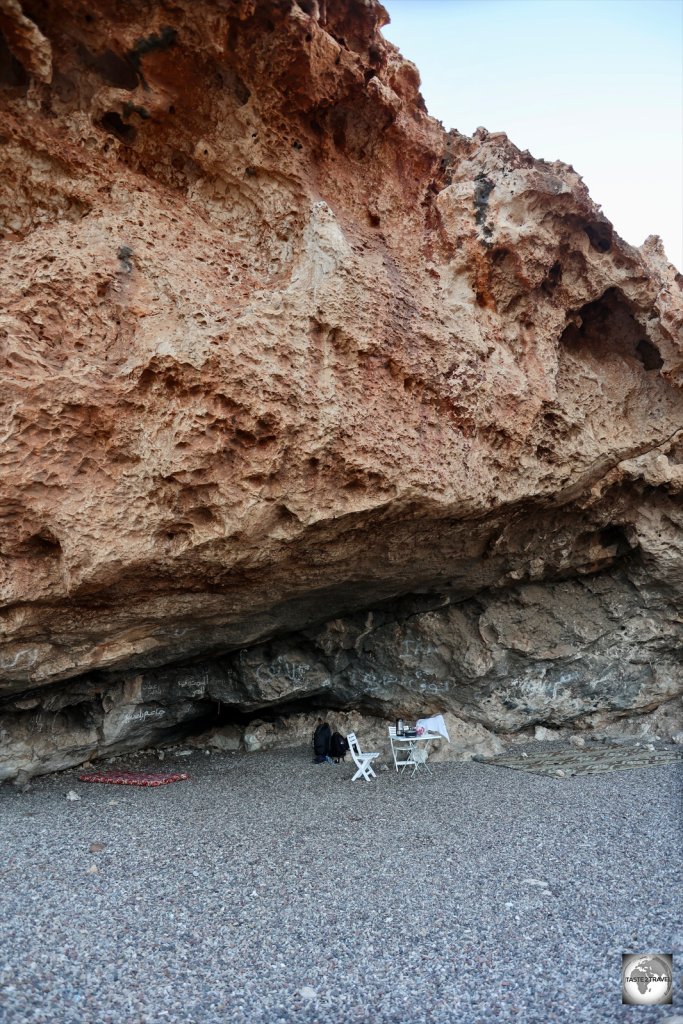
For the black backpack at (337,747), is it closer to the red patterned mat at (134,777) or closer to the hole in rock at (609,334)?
the red patterned mat at (134,777)

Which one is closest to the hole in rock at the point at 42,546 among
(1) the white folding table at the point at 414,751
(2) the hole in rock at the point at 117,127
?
(2) the hole in rock at the point at 117,127

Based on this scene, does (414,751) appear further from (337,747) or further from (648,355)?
(648,355)

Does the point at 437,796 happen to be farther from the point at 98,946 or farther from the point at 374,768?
the point at 98,946

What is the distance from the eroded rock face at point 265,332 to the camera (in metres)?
5.59

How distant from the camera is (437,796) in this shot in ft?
25.2

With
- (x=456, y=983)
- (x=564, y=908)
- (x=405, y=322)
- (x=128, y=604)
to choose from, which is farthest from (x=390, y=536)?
(x=456, y=983)

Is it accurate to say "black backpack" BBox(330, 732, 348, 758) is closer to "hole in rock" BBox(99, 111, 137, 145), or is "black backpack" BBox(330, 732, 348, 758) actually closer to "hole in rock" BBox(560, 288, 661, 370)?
"hole in rock" BBox(560, 288, 661, 370)

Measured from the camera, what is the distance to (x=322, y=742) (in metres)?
9.79

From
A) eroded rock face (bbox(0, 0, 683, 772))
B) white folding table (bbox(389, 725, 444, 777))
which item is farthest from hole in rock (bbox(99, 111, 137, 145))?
white folding table (bbox(389, 725, 444, 777))

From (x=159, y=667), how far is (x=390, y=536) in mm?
4298

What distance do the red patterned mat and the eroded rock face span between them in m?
1.18

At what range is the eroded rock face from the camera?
5.59 meters

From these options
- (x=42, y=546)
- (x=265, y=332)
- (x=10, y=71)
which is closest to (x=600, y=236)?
(x=265, y=332)

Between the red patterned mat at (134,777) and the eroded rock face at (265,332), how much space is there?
1.18m
